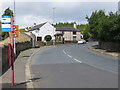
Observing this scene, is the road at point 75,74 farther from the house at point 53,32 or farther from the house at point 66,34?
the house at point 66,34

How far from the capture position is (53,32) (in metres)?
85.8

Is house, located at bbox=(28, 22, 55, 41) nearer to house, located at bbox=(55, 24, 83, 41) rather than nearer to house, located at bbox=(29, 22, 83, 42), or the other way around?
house, located at bbox=(29, 22, 83, 42)

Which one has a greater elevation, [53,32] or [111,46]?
[53,32]

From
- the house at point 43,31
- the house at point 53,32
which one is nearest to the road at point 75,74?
the house at point 43,31

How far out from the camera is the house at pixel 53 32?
274ft

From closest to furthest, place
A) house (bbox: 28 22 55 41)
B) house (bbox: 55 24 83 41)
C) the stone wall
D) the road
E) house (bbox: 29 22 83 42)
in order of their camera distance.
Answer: the road
the stone wall
house (bbox: 28 22 55 41)
house (bbox: 29 22 83 42)
house (bbox: 55 24 83 41)

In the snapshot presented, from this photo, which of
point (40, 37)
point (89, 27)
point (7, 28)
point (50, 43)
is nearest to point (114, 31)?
point (89, 27)

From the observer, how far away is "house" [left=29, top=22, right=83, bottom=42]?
3290 inches

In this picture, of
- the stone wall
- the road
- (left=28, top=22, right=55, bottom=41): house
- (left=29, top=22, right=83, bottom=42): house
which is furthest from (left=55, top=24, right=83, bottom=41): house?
the road

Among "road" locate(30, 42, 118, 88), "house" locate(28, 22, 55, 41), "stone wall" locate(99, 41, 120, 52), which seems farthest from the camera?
"house" locate(28, 22, 55, 41)

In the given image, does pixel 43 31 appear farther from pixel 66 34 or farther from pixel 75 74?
pixel 75 74

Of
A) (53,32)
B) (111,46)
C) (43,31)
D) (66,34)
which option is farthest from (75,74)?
(66,34)

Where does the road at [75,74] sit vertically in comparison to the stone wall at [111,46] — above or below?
below

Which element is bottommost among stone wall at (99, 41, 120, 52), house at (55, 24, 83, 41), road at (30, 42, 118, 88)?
road at (30, 42, 118, 88)
